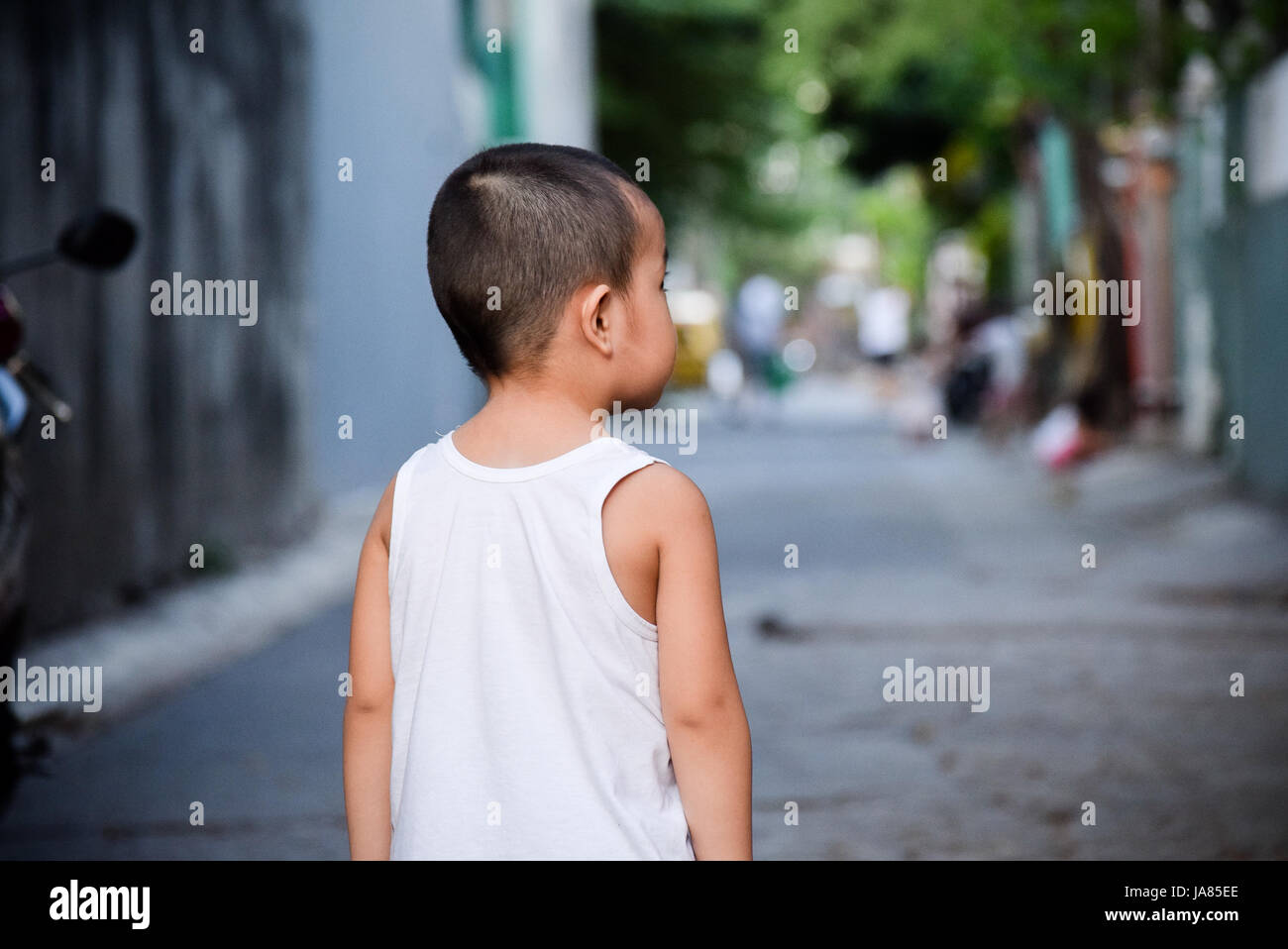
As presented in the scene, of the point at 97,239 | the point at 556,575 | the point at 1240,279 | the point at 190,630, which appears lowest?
the point at 190,630

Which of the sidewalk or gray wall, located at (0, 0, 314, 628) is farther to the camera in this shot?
gray wall, located at (0, 0, 314, 628)

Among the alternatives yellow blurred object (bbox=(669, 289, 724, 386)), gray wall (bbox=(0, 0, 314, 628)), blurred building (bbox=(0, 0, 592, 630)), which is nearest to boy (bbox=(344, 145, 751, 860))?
blurred building (bbox=(0, 0, 592, 630))

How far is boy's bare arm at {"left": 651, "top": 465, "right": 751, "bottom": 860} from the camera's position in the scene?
6.31 ft

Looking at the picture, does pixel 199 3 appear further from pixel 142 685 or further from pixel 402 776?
pixel 402 776

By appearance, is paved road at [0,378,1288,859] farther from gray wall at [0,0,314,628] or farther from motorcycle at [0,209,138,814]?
gray wall at [0,0,314,628]

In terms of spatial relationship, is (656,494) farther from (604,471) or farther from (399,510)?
(399,510)

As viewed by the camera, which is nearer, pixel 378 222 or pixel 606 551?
pixel 606 551

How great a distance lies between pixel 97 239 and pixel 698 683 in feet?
9.92

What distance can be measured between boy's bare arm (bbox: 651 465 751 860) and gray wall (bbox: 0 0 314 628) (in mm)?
5494

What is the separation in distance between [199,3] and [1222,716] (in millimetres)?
6218

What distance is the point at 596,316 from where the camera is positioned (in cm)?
200

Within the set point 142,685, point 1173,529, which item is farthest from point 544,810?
point 1173,529

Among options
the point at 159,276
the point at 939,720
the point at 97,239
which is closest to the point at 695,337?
the point at 159,276

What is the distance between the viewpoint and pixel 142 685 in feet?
22.2
